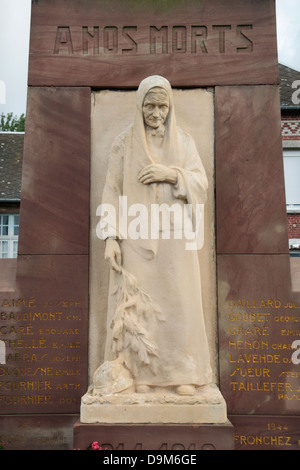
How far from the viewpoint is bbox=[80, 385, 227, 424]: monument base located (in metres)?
5.08

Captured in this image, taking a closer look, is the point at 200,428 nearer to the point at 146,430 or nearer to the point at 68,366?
the point at 146,430

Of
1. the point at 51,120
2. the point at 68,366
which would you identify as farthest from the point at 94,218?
the point at 68,366

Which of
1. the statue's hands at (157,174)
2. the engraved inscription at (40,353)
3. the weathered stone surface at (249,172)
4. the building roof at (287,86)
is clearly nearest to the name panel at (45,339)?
the engraved inscription at (40,353)

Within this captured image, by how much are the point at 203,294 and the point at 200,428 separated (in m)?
1.82

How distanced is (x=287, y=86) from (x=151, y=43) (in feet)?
39.1

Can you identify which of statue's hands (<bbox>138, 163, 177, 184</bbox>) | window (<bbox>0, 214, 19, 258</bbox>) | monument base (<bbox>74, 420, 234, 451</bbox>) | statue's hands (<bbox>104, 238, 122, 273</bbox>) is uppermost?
window (<bbox>0, 214, 19, 258</bbox>)

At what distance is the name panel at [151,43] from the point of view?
22.6ft

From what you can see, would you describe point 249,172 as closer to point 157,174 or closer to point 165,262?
point 157,174

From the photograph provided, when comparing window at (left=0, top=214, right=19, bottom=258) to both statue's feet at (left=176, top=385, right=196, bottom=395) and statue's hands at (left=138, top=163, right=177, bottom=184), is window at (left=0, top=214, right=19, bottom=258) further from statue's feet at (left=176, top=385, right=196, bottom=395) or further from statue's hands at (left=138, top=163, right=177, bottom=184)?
statue's feet at (left=176, top=385, right=196, bottom=395)

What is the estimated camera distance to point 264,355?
639cm

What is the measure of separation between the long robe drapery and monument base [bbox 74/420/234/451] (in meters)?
0.46


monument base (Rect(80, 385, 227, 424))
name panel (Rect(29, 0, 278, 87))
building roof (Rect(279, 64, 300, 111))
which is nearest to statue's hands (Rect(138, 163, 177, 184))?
name panel (Rect(29, 0, 278, 87))

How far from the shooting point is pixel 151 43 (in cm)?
694
